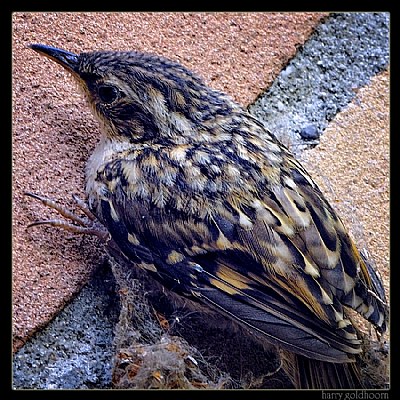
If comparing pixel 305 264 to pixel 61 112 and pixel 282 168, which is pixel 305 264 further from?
pixel 61 112

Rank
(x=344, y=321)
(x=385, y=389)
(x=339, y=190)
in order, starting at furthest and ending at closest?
(x=339, y=190)
(x=385, y=389)
(x=344, y=321)

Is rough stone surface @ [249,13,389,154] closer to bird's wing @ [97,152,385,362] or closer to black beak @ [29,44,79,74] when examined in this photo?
bird's wing @ [97,152,385,362]

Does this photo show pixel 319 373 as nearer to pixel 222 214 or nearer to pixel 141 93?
pixel 222 214

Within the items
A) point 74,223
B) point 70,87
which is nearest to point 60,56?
point 70,87

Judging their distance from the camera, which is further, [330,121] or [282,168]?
[330,121]

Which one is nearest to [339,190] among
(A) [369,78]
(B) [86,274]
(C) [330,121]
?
(C) [330,121]

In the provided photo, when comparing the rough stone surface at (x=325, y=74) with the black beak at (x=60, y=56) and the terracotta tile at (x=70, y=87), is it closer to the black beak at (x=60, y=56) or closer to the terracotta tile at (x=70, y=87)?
the terracotta tile at (x=70, y=87)
